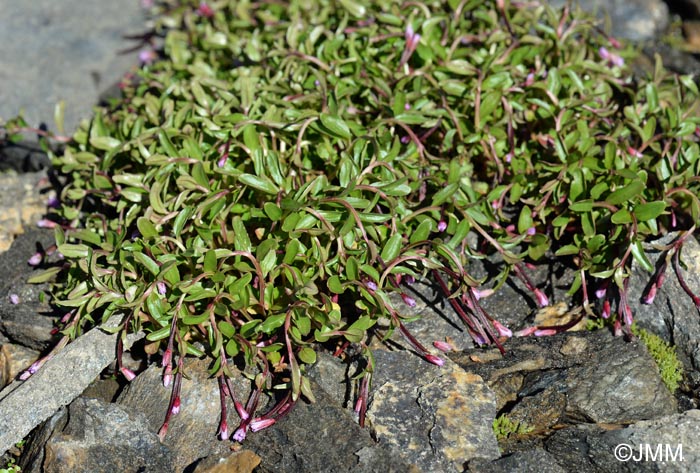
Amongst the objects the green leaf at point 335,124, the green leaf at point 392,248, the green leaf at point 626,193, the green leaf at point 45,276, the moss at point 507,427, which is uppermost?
the green leaf at point 335,124

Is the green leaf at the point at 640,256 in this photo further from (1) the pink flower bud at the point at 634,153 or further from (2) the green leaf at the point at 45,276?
(2) the green leaf at the point at 45,276

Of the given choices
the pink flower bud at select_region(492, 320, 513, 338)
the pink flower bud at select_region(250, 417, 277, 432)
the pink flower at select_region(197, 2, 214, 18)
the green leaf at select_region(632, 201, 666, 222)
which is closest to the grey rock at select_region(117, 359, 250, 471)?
the pink flower bud at select_region(250, 417, 277, 432)

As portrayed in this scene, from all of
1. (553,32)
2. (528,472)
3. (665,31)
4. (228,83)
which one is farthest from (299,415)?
(665,31)

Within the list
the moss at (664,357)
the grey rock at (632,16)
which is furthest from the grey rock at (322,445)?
the grey rock at (632,16)

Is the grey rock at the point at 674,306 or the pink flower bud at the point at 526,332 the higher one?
→ the grey rock at the point at 674,306

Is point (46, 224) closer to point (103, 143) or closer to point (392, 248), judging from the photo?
point (103, 143)

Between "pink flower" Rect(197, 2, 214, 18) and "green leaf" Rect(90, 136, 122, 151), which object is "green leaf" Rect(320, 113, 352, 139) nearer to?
"green leaf" Rect(90, 136, 122, 151)
